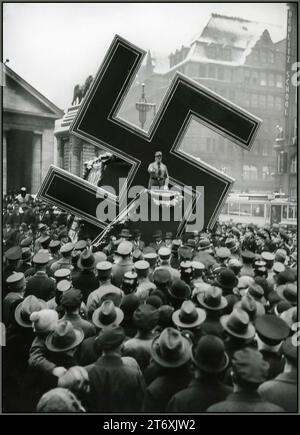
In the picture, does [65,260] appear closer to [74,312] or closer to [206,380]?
[74,312]

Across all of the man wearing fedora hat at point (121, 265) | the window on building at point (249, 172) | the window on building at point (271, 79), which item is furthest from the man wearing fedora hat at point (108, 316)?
the window on building at point (271, 79)

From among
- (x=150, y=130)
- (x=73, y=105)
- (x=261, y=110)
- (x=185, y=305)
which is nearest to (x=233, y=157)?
(x=261, y=110)

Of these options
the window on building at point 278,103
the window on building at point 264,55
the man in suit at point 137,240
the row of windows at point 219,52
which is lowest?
the man in suit at point 137,240

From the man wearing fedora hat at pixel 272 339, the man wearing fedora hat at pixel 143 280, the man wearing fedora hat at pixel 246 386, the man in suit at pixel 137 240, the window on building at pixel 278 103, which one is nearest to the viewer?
the man wearing fedora hat at pixel 246 386

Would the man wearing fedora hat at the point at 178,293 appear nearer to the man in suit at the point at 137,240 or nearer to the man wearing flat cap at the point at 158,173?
the man in suit at the point at 137,240

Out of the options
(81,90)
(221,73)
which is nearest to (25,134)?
(81,90)

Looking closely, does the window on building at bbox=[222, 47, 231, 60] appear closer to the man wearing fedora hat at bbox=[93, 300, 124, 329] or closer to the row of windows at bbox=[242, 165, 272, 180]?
the row of windows at bbox=[242, 165, 272, 180]
